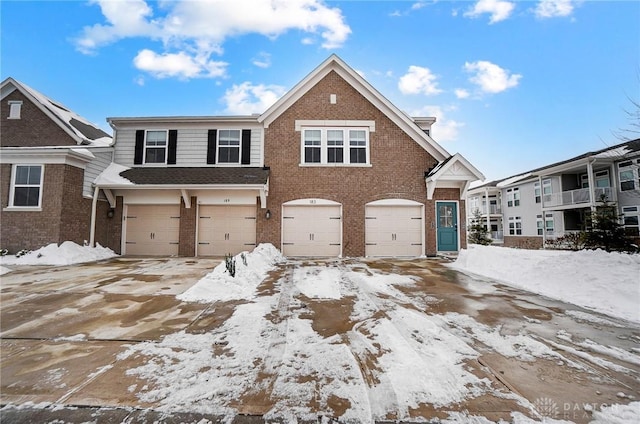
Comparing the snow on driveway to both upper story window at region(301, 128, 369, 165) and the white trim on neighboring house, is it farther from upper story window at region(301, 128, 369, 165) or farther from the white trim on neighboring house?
the white trim on neighboring house

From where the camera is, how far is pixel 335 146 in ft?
39.1

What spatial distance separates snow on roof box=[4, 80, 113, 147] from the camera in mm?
12336

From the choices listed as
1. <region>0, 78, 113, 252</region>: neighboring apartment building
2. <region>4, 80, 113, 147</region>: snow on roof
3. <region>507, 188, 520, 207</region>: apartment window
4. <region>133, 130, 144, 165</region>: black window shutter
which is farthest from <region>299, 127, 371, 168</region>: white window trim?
<region>507, 188, 520, 207</region>: apartment window

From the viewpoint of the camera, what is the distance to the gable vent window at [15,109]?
487 inches

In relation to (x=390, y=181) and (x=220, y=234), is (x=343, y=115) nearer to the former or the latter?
(x=390, y=181)

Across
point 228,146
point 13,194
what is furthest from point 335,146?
point 13,194

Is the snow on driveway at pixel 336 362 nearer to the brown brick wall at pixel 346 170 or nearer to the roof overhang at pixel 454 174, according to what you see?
the brown brick wall at pixel 346 170

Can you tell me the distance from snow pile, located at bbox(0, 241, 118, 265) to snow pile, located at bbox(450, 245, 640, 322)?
44.7 ft

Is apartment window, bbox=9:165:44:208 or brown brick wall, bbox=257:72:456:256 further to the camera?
brown brick wall, bbox=257:72:456:256

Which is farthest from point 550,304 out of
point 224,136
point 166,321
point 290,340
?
point 224,136

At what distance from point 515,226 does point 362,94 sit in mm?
25080

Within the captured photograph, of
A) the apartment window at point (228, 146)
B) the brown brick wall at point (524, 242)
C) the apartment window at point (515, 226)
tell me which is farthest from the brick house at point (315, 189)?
the apartment window at point (515, 226)

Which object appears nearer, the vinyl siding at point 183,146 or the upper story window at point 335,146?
the upper story window at point 335,146

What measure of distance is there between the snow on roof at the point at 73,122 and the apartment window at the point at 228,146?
5.55 m
